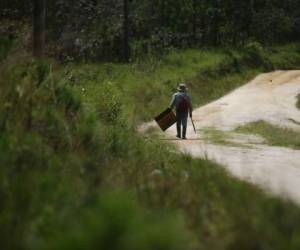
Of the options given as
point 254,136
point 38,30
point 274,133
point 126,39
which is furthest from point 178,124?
point 126,39

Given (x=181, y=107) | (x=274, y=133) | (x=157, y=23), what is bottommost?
(x=157, y=23)

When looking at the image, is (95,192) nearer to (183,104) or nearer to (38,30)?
(38,30)

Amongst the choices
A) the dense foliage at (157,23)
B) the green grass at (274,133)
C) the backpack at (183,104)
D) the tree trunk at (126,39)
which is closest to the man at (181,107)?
the backpack at (183,104)

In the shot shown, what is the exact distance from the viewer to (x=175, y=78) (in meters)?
36.6

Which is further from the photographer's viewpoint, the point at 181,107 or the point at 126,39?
the point at 126,39

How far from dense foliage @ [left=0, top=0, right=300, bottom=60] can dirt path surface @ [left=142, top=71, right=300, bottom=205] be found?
587 centimetres

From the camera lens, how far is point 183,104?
2378 cm

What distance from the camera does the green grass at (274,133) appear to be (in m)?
22.9

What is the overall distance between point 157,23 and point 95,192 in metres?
39.4

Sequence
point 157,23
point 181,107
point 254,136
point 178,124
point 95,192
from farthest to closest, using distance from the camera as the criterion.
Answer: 1. point 157,23
2. point 254,136
3. point 181,107
4. point 178,124
5. point 95,192

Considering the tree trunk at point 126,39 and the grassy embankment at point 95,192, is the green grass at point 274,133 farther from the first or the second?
the tree trunk at point 126,39

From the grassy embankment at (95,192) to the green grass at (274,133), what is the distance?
10860 millimetres

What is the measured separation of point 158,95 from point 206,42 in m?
13.9

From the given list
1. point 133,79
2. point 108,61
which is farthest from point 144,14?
point 133,79
